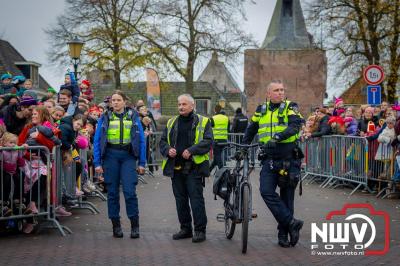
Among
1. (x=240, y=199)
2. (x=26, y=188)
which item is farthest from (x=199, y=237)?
(x=26, y=188)

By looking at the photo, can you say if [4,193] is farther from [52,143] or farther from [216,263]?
[216,263]

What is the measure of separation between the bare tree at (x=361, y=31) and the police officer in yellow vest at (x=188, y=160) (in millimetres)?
28741

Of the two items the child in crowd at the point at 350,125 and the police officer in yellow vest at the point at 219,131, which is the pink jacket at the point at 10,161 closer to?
the child in crowd at the point at 350,125

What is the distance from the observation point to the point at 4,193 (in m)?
9.96

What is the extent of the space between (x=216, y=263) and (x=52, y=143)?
3.57 metres

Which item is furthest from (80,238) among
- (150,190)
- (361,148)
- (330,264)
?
(361,148)

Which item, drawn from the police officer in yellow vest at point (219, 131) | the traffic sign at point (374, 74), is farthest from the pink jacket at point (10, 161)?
the traffic sign at point (374, 74)

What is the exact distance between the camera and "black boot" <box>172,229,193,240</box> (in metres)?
9.88

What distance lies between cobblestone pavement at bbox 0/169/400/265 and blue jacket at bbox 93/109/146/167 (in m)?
1.04

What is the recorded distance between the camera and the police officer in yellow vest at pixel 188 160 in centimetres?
980

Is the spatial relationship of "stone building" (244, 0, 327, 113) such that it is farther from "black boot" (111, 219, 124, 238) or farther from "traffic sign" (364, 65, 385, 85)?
"black boot" (111, 219, 124, 238)

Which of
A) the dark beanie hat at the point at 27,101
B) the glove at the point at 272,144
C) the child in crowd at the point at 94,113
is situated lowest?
the glove at the point at 272,144

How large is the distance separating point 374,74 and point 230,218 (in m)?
11.3

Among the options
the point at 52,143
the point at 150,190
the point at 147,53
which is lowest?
the point at 150,190
